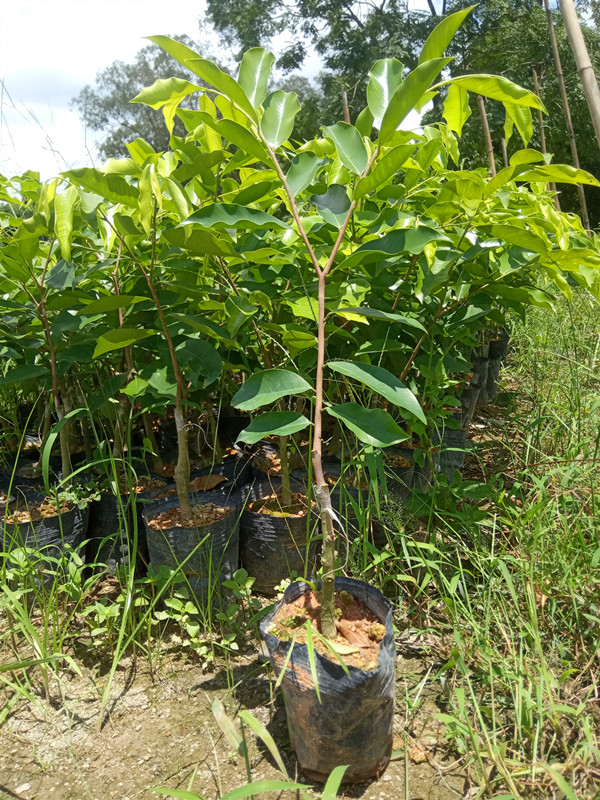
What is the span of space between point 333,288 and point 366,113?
0.34 metres

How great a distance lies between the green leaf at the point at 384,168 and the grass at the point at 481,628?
2.43ft

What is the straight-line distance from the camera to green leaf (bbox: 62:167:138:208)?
1.08 m

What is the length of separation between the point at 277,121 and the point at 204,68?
20cm

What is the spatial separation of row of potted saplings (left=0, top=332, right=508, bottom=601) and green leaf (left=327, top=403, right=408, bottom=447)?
401mm

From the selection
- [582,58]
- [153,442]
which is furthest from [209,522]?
[582,58]

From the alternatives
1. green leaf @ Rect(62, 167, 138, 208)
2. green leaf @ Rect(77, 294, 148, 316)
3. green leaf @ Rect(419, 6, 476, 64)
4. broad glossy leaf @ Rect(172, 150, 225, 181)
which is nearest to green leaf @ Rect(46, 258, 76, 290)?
green leaf @ Rect(77, 294, 148, 316)

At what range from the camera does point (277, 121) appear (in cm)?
108

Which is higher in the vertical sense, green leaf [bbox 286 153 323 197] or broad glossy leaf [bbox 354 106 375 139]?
broad glossy leaf [bbox 354 106 375 139]

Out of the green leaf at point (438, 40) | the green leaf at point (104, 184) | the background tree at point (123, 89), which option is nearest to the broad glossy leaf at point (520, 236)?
the green leaf at point (438, 40)

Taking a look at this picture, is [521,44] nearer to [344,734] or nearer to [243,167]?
[243,167]

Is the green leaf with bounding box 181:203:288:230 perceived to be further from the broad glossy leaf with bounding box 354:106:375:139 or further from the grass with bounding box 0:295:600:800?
the grass with bounding box 0:295:600:800

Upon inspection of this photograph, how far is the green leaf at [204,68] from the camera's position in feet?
2.96

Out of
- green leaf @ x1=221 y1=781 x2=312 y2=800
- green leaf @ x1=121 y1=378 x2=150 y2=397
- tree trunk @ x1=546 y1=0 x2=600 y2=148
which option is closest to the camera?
green leaf @ x1=221 y1=781 x2=312 y2=800

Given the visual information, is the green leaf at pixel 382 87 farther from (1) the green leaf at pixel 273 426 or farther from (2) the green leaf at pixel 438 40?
(1) the green leaf at pixel 273 426
